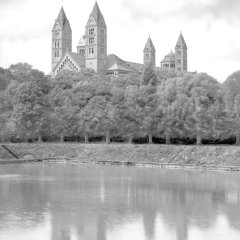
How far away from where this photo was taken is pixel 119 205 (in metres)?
28.2

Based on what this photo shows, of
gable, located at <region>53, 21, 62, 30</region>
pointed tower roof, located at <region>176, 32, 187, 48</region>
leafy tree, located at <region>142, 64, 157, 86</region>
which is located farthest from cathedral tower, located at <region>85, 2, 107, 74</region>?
leafy tree, located at <region>142, 64, 157, 86</region>

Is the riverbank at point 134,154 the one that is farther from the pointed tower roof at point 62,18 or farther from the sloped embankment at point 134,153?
the pointed tower roof at point 62,18

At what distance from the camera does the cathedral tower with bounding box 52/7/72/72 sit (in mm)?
140750

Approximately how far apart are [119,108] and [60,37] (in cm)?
8346

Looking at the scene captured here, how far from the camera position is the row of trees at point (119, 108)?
56.2 m

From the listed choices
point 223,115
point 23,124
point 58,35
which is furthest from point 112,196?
point 58,35

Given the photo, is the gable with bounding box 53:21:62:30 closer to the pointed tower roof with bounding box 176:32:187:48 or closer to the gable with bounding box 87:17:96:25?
the gable with bounding box 87:17:96:25

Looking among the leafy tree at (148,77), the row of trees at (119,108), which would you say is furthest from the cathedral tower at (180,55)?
the leafy tree at (148,77)

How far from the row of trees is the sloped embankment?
2.48 metres

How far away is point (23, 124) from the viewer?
6253cm

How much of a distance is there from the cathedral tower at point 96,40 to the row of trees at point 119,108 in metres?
59.4

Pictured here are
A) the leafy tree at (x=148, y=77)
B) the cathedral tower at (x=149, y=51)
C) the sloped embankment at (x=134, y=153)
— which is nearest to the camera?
the sloped embankment at (x=134, y=153)

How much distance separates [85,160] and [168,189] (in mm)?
23516

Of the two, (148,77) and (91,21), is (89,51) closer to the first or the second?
(91,21)
